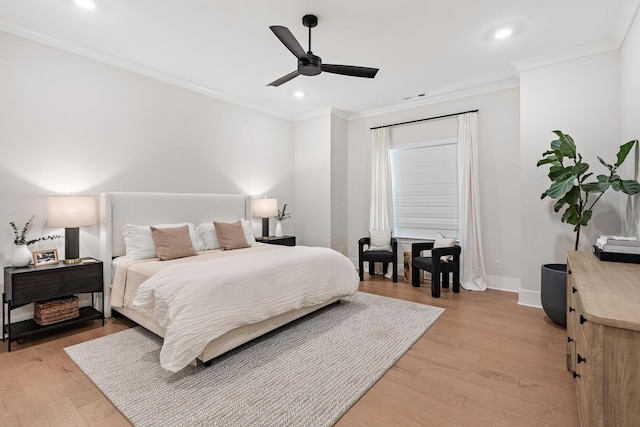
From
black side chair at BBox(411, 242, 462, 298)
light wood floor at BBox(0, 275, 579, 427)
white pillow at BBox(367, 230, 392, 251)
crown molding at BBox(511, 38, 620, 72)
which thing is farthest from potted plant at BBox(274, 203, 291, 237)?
crown molding at BBox(511, 38, 620, 72)

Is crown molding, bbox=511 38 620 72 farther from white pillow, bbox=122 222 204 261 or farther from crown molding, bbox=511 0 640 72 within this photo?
white pillow, bbox=122 222 204 261

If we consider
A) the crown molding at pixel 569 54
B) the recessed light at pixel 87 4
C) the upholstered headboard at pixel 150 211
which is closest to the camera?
the recessed light at pixel 87 4

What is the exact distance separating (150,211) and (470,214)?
4285 millimetres

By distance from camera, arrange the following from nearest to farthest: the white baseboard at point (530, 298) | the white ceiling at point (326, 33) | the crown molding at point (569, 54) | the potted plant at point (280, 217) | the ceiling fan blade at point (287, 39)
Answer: the ceiling fan blade at point (287, 39)
the white ceiling at point (326, 33)
the crown molding at point (569, 54)
the white baseboard at point (530, 298)
the potted plant at point (280, 217)

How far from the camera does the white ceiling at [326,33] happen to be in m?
2.66

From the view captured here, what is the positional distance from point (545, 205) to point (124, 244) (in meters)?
4.81

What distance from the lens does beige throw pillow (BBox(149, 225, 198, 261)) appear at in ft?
10.8

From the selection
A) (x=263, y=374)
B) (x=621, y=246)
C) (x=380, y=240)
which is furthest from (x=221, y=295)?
(x=380, y=240)

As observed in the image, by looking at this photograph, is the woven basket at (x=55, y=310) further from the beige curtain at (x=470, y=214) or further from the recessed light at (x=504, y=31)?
the recessed light at (x=504, y=31)

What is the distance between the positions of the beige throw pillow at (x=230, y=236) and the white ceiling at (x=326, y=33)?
6.42 ft

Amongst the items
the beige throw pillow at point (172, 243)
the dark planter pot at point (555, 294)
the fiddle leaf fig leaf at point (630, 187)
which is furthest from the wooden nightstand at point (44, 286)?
the fiddle leaf fig leaf at point (630, 187)

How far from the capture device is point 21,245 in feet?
9.27

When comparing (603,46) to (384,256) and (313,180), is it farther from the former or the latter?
(313,180)

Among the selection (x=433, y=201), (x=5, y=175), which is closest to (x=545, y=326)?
(x=433, y=201)
